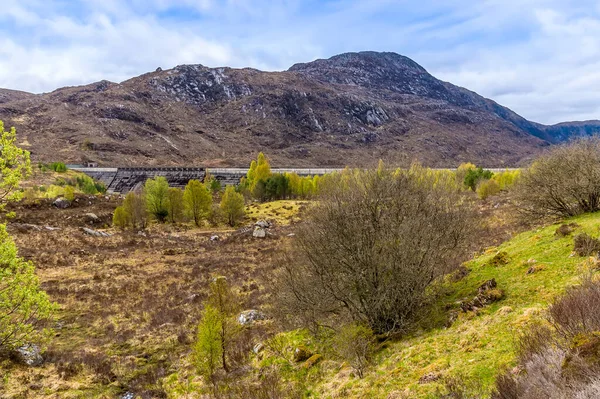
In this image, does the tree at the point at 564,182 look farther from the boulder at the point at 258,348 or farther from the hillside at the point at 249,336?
the boulder at the point at 258,348

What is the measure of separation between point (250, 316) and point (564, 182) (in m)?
20.0

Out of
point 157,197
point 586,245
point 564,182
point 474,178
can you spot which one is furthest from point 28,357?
point 474,178

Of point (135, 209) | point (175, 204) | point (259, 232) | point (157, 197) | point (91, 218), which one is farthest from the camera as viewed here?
point (175, 204)

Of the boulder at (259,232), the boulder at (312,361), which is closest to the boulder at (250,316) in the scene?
the boulder at (312,361)

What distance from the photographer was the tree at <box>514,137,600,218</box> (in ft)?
68.5

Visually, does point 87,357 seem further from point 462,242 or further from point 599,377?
point 599,377

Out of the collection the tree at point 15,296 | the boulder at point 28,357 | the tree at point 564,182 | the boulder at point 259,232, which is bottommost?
the boulder at point 259,232

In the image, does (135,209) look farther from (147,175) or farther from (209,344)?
(147,175)

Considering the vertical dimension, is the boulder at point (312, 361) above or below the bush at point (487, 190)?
below

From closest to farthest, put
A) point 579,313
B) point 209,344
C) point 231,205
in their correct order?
point 579,313 → point 209,344 → point 231,205

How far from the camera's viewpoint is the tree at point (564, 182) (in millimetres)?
20875

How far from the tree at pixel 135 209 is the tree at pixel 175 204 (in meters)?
4.96

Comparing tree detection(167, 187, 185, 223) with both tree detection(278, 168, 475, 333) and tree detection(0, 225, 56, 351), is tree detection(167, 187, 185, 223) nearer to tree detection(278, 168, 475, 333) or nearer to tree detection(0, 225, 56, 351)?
tree detection(278, 168, 475, 333)

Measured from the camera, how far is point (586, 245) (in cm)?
1380
